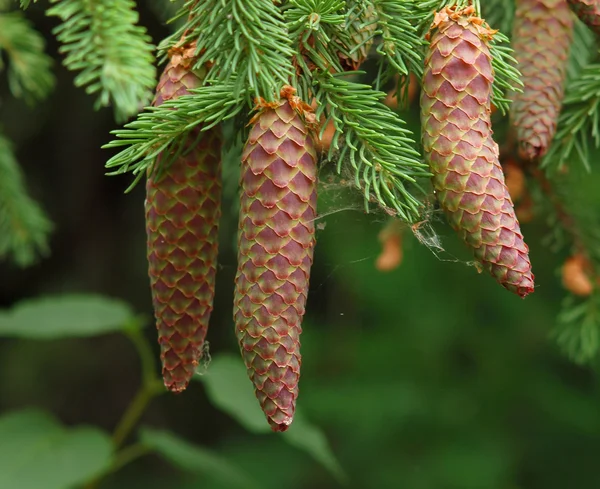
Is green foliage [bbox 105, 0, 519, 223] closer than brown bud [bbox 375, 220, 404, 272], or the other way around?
green foliage [bbox 105, 0, 519, 223]

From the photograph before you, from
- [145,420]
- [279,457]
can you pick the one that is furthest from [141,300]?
[279,457]

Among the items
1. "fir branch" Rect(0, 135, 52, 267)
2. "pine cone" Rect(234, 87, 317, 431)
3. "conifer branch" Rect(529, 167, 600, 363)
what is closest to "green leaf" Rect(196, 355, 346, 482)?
"fir branch" Rect(0, 135, 52, 267)

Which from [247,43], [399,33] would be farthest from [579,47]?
[247,43]

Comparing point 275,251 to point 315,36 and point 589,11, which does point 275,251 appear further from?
point 589,11

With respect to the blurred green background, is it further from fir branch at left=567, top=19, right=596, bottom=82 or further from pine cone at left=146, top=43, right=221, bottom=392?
pine cone at left=146, top=43, right=221, bottom=392

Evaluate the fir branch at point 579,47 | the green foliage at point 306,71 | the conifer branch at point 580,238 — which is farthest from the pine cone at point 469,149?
the conifer branch at point 580,238

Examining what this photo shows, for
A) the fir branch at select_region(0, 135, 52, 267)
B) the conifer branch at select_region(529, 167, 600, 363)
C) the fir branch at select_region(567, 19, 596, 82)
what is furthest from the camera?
the fir branch at select_region(0, 135, 52, 267)

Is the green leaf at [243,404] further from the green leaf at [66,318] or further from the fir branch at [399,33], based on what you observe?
the fir branch at [399,33]
